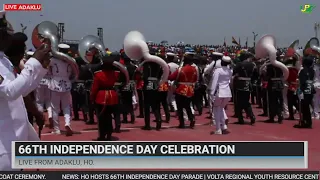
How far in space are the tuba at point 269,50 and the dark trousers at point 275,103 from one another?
0.54 meters

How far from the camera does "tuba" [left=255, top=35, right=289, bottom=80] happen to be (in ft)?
42.3

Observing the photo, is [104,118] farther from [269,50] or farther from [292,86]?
[292,86]

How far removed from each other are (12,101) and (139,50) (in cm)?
806

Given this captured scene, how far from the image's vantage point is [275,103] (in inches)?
525

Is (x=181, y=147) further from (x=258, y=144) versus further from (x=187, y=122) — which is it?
(x=187, y=122)

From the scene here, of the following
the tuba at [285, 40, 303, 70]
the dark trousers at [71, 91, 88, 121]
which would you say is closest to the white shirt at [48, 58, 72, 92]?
the dark trousers at [71, 91, 88, 121]

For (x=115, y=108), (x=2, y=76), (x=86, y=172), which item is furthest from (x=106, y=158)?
(x=115, y=108)

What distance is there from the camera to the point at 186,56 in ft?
38.2

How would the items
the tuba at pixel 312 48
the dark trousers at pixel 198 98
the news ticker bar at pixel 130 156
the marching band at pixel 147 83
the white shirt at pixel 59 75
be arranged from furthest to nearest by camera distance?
the tuba at pixel 312 48 → the dark trousers at pixel 198 98 → the white shirt at pixel 59 75 → the marching band at pixel 147 83 → the news ticker bar at pixel 130 156

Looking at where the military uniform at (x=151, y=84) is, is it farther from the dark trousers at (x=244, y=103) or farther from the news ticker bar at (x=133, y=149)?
the news ticker bar at (x=133, y=149)

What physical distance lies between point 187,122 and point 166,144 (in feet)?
30.5

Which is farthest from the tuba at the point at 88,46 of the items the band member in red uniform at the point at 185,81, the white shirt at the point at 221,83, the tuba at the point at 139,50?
the white shirt at the point at 221,83

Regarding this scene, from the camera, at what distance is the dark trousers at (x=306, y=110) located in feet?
40.0

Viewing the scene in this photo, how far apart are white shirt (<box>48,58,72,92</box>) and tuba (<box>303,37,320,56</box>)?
27.4ft
